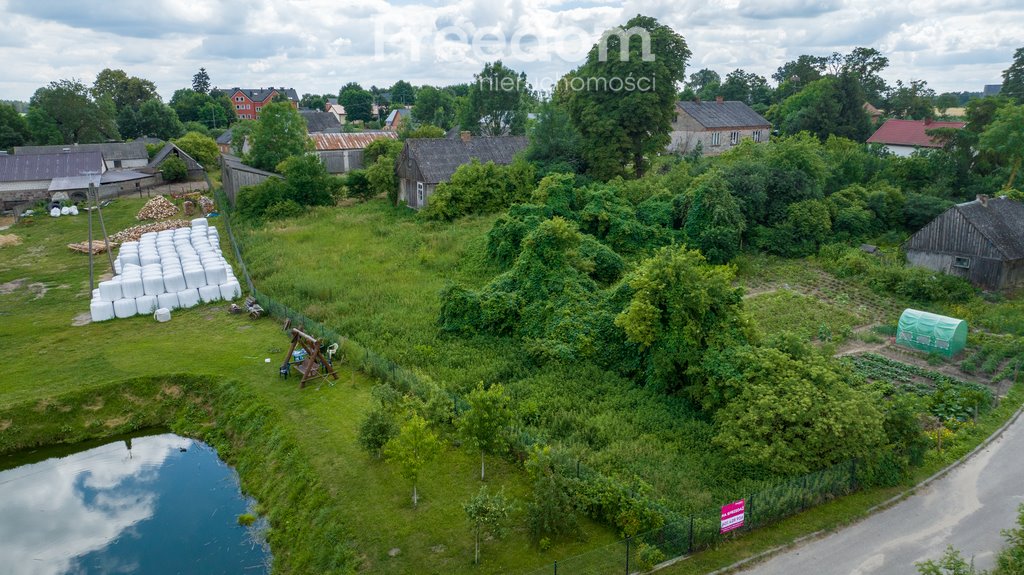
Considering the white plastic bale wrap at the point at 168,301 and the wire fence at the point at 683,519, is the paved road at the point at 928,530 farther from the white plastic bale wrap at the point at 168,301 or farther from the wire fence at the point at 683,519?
the white plastic bale wrap at the point at 168,301

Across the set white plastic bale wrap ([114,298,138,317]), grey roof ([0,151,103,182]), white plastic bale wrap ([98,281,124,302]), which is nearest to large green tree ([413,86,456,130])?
grey roof ([0,151,103,182])

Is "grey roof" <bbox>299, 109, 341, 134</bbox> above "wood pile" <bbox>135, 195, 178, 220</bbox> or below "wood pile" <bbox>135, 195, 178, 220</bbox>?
above

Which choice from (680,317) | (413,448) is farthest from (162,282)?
(680,317)

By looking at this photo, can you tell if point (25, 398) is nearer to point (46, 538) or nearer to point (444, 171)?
point (46, 538)

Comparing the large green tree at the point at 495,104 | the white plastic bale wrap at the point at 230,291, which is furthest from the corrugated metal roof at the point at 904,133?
the white plastic bale wrap at the point at 230,291

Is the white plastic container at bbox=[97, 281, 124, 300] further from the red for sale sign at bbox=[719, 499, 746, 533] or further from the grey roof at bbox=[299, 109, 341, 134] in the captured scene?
the grey roof at bbox=[299, 109, 341, 134]

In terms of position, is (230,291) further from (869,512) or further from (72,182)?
(72,182)
